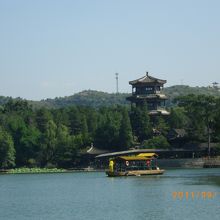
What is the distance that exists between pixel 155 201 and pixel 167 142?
2458 inches

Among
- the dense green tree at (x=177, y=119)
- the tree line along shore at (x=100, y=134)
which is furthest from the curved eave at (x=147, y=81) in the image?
the dense green tree at (x=177, y=119)

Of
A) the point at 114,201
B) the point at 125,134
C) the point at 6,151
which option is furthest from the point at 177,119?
the point at 114,201

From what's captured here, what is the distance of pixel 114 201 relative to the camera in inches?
2093

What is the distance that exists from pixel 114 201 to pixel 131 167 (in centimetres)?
3541

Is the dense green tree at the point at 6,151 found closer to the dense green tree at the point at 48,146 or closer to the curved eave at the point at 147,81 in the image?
the dense green tree at the point at 48,146

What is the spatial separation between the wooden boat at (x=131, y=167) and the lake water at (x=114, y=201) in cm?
Answer: 1176

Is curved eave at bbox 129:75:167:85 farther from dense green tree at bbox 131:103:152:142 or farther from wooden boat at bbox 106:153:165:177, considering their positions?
wooden boat at bbox 106:153:165:177

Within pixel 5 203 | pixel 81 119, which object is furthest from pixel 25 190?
pixel 81 119

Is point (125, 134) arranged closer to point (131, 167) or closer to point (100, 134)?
point (100, 134)

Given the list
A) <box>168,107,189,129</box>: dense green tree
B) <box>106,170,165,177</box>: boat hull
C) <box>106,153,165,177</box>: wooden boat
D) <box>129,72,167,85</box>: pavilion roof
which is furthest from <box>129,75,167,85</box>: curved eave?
<box>106,170,165,177</box>: boat hull

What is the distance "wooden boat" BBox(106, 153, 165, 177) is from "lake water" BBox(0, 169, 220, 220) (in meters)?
11.8

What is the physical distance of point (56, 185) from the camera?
246 ft

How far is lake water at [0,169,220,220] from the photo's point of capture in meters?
44.8

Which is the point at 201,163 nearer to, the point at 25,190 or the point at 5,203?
the point at 25,190
